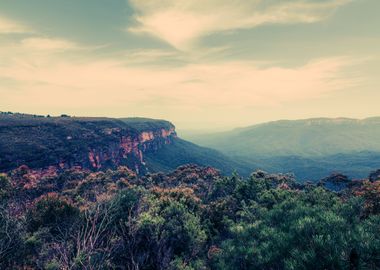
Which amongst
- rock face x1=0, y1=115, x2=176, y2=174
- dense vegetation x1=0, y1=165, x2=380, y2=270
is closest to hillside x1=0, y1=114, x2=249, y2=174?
rock face x1=0, y1=115, x2=176, y2=174

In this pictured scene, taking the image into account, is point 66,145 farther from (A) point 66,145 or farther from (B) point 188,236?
(B) point 188,236

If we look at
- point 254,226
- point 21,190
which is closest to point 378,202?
point 254,226

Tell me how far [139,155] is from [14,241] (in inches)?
5835

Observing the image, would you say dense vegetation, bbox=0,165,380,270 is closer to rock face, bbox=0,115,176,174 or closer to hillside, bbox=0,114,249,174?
rock face, bbox=0,115,176,174

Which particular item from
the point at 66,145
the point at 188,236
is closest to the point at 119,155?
the point at 66,145

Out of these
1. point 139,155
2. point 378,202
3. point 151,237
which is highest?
point 378,202

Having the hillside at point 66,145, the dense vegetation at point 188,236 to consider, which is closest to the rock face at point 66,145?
the hillside at point 66,145

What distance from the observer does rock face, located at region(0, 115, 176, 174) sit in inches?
3420

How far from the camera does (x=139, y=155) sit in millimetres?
166250

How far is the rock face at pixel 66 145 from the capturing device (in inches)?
3420

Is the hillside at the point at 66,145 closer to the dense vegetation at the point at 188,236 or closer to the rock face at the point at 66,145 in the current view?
the rock face at the point at 66,145

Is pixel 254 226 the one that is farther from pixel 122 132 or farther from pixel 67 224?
pixel 122 132

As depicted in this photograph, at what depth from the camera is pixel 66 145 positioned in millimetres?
107438

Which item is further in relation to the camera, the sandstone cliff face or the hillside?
the sandstone cliff face
